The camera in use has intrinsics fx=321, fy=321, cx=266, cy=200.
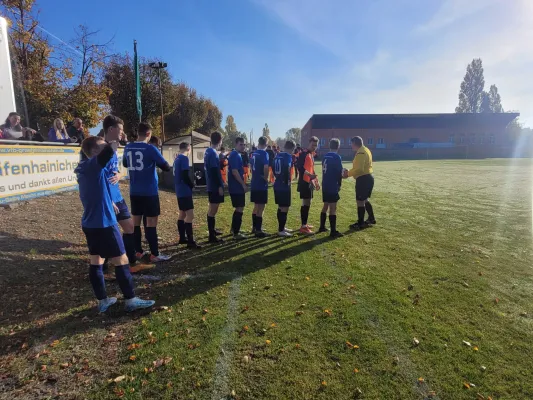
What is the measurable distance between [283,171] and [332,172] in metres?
1.12

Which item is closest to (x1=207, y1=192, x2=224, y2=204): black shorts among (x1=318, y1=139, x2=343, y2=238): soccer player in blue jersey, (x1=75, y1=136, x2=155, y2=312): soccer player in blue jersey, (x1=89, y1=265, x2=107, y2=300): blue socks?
(x1=318, y1=139, x2=343, y2=238): soccer player in blue jersey

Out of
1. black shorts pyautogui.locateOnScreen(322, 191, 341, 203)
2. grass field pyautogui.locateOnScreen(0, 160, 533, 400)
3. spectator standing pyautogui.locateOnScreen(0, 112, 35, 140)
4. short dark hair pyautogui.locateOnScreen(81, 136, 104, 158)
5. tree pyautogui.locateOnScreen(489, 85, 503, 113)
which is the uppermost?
tree pyautogui.locateOnScreen(489, 85, 503, 113)

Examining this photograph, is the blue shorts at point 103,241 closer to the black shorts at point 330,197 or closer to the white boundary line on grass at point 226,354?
the white boundary line on grass at point 226,354

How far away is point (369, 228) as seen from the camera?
8172 mm

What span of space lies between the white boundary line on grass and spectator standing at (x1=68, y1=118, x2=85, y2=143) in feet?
27.5

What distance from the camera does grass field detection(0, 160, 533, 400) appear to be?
2734mm

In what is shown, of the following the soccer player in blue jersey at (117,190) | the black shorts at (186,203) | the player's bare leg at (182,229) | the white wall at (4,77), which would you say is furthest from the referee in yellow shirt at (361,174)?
the white wall at (4,77)

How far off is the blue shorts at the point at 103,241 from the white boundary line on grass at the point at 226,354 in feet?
4.90

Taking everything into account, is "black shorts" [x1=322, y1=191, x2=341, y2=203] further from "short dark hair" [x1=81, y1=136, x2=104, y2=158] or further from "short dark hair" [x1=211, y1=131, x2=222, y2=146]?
"short dark hair" [x1=81, y1=136, x2=104, y2=158]

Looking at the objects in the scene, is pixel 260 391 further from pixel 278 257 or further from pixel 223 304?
pixel 278 257

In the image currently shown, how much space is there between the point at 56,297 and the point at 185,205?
2.77 meters

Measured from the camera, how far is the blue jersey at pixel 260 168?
7.05 metres

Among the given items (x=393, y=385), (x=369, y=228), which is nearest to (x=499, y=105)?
(x=369, y=228)

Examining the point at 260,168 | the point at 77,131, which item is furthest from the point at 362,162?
the point at 77,131
